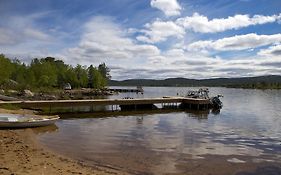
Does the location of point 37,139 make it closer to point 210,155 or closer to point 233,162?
point 210,155

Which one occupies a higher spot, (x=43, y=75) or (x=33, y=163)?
(x=43, y=75)

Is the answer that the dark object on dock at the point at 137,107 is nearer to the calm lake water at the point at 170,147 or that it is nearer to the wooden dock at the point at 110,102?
the wooden dock at the point at 110,102

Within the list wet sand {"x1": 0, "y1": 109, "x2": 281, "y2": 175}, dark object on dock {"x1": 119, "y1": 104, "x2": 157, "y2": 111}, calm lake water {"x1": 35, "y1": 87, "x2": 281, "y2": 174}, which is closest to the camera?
wet sand {"x1": 0, "y1": 109, "x2": 281, "y2": 175}

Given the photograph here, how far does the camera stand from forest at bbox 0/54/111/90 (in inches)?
3164

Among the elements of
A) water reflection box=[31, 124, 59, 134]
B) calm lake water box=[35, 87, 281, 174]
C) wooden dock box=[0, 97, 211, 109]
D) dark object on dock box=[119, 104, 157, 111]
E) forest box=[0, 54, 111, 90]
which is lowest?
calm lake water box=[35, 87, 281, 174]

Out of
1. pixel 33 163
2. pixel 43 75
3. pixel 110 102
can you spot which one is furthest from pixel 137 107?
pixel 43 75

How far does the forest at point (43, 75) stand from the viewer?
3164 inches

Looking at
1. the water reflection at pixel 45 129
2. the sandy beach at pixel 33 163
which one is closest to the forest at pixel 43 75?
the water reflection at pixel 45 129

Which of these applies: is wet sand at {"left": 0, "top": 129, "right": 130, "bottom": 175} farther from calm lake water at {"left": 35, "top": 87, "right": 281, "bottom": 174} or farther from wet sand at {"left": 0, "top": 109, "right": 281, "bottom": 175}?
calm lake water at {"left": 35, "top": 87, "right": 281, "bottom": 174}

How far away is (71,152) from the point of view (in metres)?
19.1

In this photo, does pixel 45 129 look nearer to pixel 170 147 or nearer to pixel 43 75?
pixel 170 147

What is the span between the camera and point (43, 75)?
95.9 metres

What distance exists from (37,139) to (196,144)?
36.2 ft

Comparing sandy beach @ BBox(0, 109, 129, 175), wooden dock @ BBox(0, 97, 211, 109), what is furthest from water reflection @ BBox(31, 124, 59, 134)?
wooden dock @ BBox(0, 97, 211, 109)
